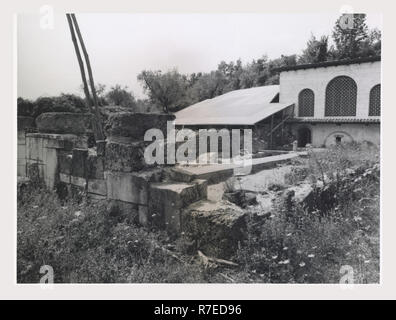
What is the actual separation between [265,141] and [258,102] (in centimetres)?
157

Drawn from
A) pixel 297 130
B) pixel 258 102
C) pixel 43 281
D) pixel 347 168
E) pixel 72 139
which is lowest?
pixel 43 281

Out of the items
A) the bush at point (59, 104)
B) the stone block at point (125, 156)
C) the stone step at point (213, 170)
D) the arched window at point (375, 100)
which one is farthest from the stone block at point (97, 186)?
the arched window at point (375, 100)

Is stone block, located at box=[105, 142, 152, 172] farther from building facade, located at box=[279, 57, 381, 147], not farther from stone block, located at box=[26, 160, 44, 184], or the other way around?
building facade, located at box=[279, 57, 381, 147]

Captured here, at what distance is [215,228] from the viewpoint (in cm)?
357

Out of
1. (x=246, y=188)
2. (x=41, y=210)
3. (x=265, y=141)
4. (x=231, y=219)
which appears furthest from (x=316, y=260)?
(x=265, y=141)

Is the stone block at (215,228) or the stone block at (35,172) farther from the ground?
the stone block at (35,172)

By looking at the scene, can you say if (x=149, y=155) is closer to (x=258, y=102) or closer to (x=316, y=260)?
(x=316, y=260)

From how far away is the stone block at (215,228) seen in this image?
11.7 feet

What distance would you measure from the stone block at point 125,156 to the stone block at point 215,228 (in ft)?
3.39

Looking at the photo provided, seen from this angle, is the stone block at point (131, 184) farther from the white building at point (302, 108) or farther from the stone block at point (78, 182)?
the white building at point (302, 108)

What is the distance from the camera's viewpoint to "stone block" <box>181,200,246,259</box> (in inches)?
140

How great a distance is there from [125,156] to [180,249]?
1.51 meters

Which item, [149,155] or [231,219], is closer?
[231,219]

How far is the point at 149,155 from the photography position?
4297mm
